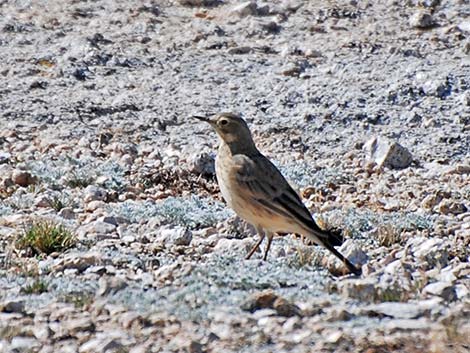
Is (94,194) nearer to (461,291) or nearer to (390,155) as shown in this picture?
(390,155)

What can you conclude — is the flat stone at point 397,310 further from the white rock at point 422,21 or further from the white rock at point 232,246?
the white rock at point 422,21

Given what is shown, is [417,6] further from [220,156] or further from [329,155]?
[220,156]

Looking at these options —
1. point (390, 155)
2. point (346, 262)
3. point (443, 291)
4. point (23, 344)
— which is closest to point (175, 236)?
point (346, 262)

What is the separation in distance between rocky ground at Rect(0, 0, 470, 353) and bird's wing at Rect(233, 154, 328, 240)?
264 millimetres

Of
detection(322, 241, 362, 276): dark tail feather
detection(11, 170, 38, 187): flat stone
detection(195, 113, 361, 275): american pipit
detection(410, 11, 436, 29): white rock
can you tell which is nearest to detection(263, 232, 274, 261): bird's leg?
detection(195, 113, 361, 275): american pipit

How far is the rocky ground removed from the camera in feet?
27.8

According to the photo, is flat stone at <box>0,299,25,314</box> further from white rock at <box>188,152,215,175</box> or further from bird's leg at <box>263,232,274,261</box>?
white rock at <box>188,152,215,175</box>

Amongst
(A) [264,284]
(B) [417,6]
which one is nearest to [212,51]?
(B) [417,6]

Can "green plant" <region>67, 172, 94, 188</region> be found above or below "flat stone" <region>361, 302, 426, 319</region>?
below

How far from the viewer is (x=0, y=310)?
8711 mm

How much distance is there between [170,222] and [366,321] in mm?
2851

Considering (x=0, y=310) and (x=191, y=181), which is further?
(x=191, y=181)

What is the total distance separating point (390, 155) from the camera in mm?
12945

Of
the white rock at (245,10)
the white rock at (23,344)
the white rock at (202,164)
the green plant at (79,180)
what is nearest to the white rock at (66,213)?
the green plant at (79,180)
